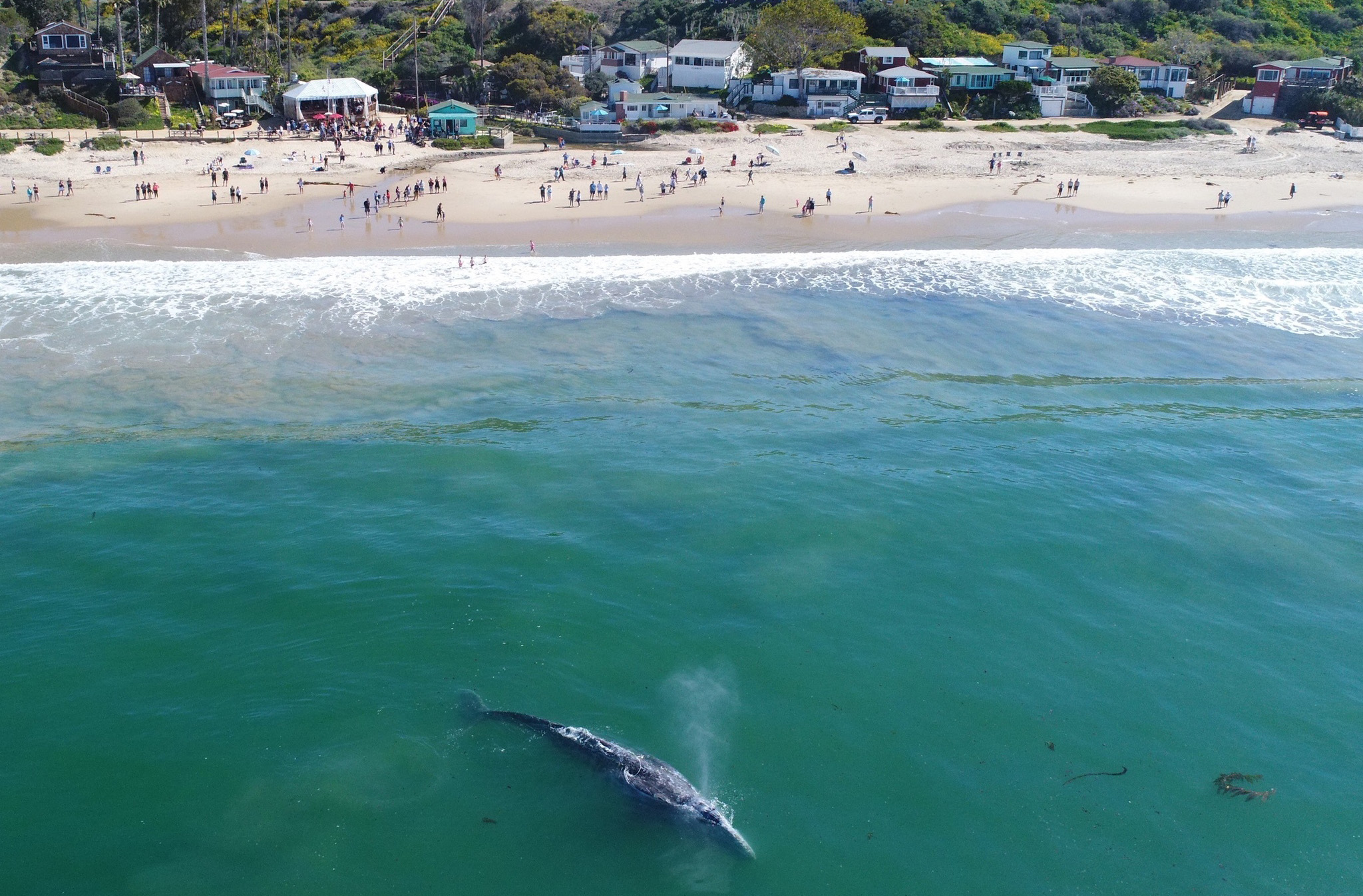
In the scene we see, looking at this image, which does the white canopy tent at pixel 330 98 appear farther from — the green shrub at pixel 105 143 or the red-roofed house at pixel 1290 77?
the red-roofed house at pixel 1290 77

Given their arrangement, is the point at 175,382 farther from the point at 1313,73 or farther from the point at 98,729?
the point at 1313,73

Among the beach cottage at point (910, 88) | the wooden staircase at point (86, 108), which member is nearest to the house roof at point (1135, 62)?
the beach cottage at point (910, 88)

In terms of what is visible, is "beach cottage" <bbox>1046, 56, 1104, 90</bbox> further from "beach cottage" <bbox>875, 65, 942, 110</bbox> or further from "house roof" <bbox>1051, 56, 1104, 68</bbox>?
"beach cottage" <bbox>875, 65, 942, 110</bbox>

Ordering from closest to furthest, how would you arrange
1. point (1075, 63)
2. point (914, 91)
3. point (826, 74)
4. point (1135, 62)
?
1. point (914, 91)
2. point (826, 74)
3. point (1075, 63)
4. point (1135, 62)

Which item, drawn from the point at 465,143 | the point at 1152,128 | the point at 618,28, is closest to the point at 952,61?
the point at 1152,128

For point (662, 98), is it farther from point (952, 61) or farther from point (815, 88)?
point (952, 61)

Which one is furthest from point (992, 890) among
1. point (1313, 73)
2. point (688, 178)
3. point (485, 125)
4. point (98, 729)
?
point (1313, 73)
